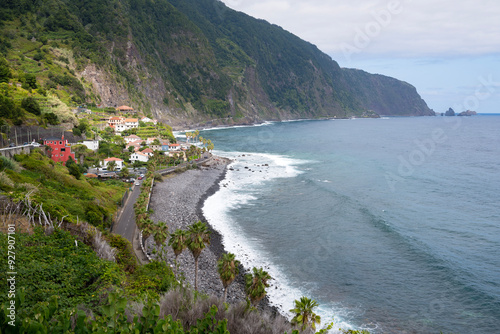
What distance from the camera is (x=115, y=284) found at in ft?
79.4

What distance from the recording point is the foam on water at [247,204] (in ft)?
118

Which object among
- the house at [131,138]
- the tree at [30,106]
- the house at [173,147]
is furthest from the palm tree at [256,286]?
the house at [131,138]

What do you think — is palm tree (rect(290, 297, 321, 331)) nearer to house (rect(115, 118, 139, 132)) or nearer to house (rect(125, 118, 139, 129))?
house (rect(115, 118, 139, 132))

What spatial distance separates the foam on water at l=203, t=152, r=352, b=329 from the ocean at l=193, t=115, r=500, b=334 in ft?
0.67

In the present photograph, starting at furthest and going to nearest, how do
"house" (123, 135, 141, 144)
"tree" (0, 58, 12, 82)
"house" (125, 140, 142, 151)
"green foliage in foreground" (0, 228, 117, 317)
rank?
"house" (123, 135, 141, 144), "house" (125, 140, 142, 151), "tree" (0, 58, 12, 82), "green foliage in foreground" (0, 228, 117, 317)

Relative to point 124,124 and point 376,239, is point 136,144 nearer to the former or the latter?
point 124,124

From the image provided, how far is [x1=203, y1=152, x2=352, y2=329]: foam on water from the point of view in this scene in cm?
3600

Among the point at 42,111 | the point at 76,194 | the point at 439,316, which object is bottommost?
the point at 439,316

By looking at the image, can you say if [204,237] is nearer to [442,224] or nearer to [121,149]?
[442,224]

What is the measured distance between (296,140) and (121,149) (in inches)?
4021

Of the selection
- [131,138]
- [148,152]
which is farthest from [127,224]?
[131,138]

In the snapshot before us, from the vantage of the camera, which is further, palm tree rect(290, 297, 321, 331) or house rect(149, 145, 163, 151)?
house rect(149, 145, 163, 151)

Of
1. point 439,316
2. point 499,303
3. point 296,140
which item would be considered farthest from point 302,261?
point 296,140

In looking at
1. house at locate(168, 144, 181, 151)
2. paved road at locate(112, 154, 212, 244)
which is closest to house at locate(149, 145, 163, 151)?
house at locate(168, 144, 181, 151)
